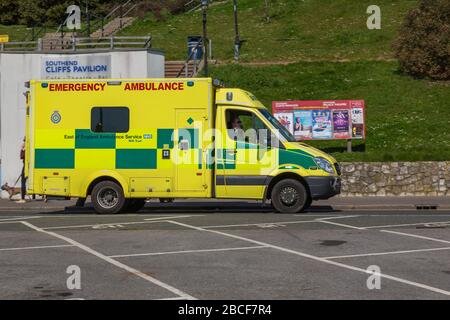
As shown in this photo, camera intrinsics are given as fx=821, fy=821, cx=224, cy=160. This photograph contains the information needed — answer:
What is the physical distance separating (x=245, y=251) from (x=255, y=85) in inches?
944

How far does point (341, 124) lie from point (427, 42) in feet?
34.5

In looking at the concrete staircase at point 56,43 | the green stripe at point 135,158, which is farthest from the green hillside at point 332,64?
the green stripe at point 135,158

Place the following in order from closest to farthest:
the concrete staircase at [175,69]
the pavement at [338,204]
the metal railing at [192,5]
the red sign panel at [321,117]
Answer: the pavement at [338,204]
the red sign panel at [321,117]
the concrete staircase at [175,69]
the metal railing at [192,5]

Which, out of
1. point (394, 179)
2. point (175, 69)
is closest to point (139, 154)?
point (394, 179)

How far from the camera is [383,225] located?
16.4m

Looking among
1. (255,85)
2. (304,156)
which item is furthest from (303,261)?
(255,85)

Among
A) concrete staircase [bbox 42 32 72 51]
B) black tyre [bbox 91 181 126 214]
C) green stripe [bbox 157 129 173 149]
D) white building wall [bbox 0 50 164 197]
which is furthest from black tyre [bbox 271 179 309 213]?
concrete staircase [bbox 42 32 72 51]

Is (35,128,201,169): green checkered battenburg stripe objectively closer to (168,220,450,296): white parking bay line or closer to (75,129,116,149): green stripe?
(75,129,116,149): green stripe

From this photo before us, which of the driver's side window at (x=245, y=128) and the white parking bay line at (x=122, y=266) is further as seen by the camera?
the driver's side window at (x=245, y=128)

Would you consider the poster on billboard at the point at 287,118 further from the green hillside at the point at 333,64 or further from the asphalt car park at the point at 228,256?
the asphalt car park at the point at 228,256

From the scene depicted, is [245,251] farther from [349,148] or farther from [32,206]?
[349,148]

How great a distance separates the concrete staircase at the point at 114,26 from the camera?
173 feet

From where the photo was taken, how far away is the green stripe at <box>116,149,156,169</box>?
19.5 meters

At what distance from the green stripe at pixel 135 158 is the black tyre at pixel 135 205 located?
1.53 metres
